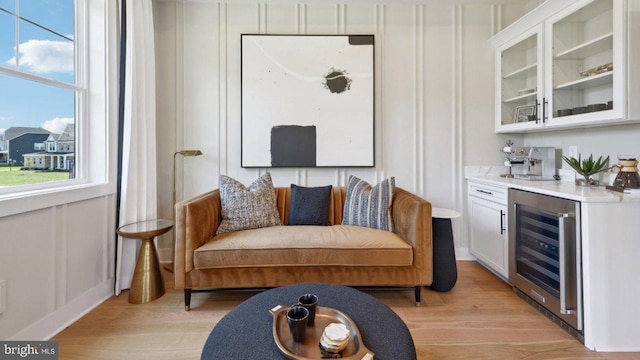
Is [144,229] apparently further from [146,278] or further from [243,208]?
[243,208]

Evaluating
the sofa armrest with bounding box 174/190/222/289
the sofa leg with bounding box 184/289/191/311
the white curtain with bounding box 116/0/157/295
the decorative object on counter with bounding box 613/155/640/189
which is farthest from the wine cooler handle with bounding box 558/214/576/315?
the white curtain with bounding box 116/0/157/295

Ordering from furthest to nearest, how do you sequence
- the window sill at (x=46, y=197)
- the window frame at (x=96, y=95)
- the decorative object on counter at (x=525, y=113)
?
1. the decorative object on counter at (x=525, y=113)
2. the window frame at (x=96, y=95)
3. the window sill at (x=46, y=197)

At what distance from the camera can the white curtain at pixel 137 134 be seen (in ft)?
7.50

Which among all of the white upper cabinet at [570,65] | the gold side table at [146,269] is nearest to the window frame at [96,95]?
the gold side table at [146,269]

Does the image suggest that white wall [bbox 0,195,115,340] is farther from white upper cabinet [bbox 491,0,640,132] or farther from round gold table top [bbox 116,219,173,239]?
white upper cabinet [bbox 491,0,640,132]

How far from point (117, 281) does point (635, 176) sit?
3637mm

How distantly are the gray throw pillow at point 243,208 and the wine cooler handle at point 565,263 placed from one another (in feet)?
6.41

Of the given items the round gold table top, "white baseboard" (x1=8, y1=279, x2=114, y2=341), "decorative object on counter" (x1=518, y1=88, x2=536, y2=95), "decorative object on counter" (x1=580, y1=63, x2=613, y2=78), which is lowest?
"white baseboard" (x1=8, y1=279, x2=114, y2=341)

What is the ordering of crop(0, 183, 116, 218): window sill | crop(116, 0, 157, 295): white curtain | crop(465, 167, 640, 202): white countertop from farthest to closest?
crop(116, 0, 157, 295): white curtain, crop(465, 167, 640, 202): white countertop, crop(0, 183, 116, 218): window sill

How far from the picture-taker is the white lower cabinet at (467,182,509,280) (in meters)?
2.36

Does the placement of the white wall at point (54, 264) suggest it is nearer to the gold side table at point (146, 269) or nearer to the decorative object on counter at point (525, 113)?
the gold side table at point (146, 269)

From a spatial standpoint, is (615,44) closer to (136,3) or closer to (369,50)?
(369,50)

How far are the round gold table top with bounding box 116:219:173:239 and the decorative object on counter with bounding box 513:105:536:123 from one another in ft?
10.2

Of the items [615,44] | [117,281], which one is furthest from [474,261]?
[117,281]
